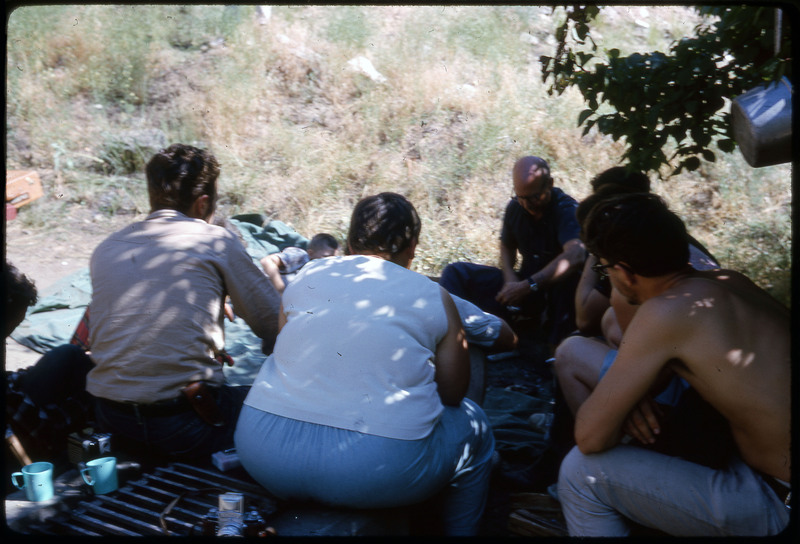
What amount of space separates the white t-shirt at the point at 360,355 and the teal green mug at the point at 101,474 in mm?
600

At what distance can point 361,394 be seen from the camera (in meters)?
2.19

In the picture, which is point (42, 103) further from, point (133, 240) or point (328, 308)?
point (328, 308)

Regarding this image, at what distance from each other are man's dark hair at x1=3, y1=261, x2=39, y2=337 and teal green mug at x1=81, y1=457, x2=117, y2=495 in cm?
82

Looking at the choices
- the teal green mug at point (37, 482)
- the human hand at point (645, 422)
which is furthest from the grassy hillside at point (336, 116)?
the teal green mug at point (37, 482)

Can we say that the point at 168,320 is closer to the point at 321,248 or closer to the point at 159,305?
the point at 159,305

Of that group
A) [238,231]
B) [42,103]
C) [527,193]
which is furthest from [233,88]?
[527,193]

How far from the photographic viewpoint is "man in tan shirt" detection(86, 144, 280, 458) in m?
2.59

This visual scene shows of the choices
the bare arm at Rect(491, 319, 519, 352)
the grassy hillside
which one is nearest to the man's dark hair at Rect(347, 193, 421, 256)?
the bare arm at Rect(491, 319, 519, 352)

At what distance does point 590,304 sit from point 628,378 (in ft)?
5.03

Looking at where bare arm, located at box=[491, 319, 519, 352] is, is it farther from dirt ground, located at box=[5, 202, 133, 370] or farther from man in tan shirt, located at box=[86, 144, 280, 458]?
dirt ground, located at box=[5, 202, 133, 370]

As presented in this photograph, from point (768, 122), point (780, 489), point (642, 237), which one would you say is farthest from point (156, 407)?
point (768, 122)

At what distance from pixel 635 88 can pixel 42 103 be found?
7.51 metres

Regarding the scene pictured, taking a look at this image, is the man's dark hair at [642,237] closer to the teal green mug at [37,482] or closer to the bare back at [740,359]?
the bare back at [740,359]

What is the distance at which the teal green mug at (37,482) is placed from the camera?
243 centimetres
